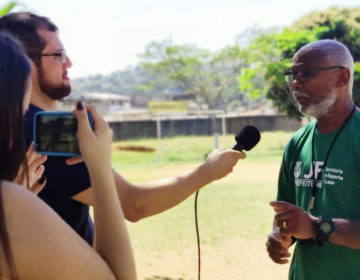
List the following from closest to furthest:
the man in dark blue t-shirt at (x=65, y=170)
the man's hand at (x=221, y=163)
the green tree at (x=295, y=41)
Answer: the man in dark blue t-shirt at (x=65, y=170) < the man's hand at (x=221, y=163) < the green tree at (x=295, y=41)

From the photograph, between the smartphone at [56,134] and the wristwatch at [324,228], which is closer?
the smartphone at [56,134]

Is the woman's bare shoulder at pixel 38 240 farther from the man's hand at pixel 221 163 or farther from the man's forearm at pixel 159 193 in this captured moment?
the man's hand at pixel 221 163

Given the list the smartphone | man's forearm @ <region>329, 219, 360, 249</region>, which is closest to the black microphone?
man's forearm @ <region>329, 219, 360, 249</region>

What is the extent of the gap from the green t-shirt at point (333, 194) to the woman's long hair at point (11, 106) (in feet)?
5.64

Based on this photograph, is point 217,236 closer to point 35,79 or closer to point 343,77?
point 343,77

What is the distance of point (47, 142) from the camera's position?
1809 mm

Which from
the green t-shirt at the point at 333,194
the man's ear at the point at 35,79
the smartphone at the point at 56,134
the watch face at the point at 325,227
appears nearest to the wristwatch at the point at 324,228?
the watch face at the point at 325,227

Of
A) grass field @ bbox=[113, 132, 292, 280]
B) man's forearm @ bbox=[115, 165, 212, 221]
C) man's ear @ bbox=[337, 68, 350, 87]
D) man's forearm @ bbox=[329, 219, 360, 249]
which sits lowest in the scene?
grass field @ bbox=[113, 132, 292, 280]

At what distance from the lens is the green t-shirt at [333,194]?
2.61 metres

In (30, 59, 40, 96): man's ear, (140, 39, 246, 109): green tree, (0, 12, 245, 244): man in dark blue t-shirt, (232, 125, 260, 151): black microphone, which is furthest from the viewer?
(140, 39, 246, 109): green tree

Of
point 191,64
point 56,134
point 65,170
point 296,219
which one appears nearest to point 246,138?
point 296,219

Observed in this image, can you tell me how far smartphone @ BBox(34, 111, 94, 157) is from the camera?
1.73m

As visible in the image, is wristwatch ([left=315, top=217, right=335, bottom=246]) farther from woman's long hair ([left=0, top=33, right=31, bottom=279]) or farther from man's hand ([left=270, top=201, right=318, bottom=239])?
woman's long hair ([left=0, top=33, right=31, bottom=279])

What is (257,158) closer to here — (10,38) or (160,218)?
(160,218)
